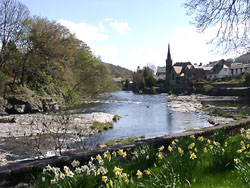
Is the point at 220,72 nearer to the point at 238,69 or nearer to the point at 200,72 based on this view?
the point at 238,69

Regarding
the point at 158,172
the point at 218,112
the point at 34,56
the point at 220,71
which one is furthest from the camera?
the point at 220,71

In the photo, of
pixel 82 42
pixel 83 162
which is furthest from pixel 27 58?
pixel 83 162

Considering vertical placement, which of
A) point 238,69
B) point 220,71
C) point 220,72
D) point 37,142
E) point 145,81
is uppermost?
point 238,69

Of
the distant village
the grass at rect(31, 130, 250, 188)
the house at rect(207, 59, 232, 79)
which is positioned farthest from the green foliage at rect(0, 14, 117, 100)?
the house at rect(207, 59, 232, 79)

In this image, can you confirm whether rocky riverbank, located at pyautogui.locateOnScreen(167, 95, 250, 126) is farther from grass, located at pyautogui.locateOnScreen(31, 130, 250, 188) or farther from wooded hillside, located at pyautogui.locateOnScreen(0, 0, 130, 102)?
wooded hillside, located at pyautogui.locateOnScreen(0, 0, 130, 102)

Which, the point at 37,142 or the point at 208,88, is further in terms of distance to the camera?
the point at 208,88

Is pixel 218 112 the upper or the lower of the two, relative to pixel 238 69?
lower

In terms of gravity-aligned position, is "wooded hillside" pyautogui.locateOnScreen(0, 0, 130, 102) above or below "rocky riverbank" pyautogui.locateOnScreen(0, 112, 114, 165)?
above

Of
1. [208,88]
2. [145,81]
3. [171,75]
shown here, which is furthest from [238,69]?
[145,81]

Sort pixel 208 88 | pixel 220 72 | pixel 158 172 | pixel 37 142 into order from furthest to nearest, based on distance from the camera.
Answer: pixel 220 72 < pixel 208 88 < pixel 37 142 < pixel 158 172

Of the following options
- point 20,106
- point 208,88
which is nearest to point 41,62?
point 20,106

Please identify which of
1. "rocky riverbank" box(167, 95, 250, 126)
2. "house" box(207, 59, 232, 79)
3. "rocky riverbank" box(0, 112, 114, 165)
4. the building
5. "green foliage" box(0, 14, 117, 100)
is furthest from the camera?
the building

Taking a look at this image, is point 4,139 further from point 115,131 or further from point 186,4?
point 186,4

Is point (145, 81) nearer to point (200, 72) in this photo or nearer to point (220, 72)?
point (200, 72)
